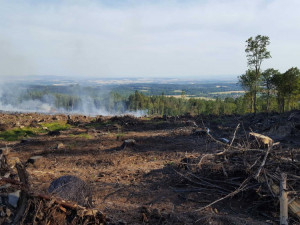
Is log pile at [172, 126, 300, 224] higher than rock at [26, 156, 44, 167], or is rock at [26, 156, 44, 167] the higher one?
log pile at [172, 126, 300, 224]

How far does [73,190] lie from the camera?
14.6 feet

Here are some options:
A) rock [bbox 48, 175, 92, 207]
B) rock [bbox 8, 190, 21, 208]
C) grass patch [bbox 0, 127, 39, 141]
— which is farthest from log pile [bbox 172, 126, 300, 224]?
grass patch [bbox 0, 127, 39, 141]

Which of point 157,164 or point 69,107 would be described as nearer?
point 157,164

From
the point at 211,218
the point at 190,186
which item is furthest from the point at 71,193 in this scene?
the point at 190,186

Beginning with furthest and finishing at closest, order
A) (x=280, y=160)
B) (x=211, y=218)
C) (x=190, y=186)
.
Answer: (x=190, y=186), (x=280, y=160), (x=211, y=218)

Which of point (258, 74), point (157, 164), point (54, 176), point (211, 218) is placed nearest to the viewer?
point (211, 218)

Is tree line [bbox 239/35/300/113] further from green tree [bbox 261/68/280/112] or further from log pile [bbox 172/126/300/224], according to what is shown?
log pile [bbox 172/126/300/224]

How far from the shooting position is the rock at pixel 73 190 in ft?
14.2

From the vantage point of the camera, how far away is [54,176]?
743 cm

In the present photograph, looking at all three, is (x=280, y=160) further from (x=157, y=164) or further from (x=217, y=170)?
(x=157, y=164)

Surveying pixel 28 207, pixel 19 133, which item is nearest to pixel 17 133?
pixel 19 133

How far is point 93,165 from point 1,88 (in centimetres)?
5804

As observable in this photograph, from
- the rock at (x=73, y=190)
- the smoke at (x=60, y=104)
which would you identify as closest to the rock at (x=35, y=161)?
the rock at (x=73, y=190)

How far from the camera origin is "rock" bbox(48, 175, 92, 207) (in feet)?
14.2
